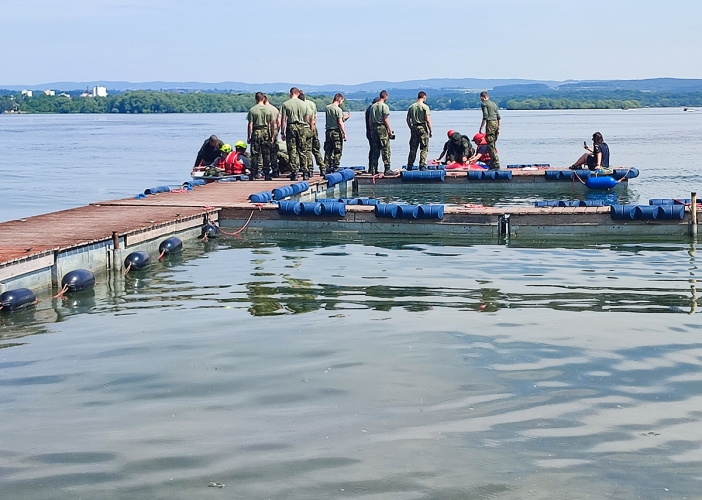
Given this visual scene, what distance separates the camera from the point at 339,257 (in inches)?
575

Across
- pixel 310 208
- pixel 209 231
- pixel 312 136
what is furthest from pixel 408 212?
pixel 312 136

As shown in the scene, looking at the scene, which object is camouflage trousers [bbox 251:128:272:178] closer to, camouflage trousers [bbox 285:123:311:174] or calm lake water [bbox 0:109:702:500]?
camouflage trousers [bbox 285:123:311:174]

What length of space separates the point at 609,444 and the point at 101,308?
21.1 ft

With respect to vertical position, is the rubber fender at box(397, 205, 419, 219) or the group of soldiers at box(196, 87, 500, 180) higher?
the group of soldiers at box(196, 87, 500, 180)

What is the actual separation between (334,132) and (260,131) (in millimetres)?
2429

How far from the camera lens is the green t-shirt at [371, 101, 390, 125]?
2175 cm

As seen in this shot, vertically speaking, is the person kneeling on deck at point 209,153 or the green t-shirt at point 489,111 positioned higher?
the green t-shirt at point 489,111

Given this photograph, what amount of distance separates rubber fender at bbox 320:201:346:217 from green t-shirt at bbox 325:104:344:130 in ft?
16.1

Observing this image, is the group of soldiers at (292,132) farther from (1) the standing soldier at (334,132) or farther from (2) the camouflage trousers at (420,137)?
(2) the camouflage trousers at (420,137)

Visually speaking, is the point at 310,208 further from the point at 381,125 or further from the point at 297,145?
the point at 381,125

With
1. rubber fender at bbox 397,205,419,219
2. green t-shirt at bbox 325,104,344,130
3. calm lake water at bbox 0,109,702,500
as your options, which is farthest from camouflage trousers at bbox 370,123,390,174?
calm lake water at bbox 0,109,702,500

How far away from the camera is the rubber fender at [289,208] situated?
1680 centimetres

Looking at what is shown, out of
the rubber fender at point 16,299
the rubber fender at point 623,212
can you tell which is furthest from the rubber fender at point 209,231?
the rubber fender at point 623,212

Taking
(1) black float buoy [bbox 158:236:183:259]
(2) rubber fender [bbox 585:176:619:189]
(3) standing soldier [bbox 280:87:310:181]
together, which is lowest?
(1) black float buoy [bbox 158:236:183:259]
